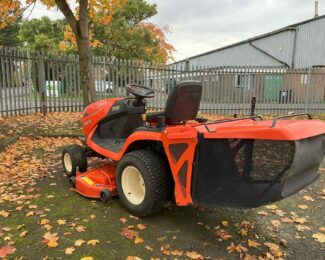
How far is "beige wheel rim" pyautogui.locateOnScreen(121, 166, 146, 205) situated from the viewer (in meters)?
3.86

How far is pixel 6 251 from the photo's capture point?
3057 millimetres

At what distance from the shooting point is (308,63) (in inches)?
942

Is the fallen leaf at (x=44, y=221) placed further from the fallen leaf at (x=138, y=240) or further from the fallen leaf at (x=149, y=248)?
the fallen leaf at (x=149, y=248)

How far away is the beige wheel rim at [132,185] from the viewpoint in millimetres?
3861

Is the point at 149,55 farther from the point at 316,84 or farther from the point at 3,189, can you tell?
the point at 3,189

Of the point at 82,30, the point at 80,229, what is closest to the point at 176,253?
the point at 80,229

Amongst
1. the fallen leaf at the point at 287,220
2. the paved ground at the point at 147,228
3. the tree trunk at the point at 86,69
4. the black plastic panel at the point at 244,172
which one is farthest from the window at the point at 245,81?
the black plastic panel at the point at 244,172

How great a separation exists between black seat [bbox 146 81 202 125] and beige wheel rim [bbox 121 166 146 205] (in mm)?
698

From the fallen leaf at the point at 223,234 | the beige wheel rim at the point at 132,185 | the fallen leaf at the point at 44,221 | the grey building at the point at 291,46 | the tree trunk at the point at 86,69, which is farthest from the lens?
the grey building at the point at 291,46

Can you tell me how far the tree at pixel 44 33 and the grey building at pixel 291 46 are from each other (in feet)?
44.0

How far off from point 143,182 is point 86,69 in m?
5.95

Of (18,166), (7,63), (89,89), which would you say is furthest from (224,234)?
(7,63)

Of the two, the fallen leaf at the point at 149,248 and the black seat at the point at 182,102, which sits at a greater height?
the black seat at the point at 182,102

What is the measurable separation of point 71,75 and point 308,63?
18.2m
